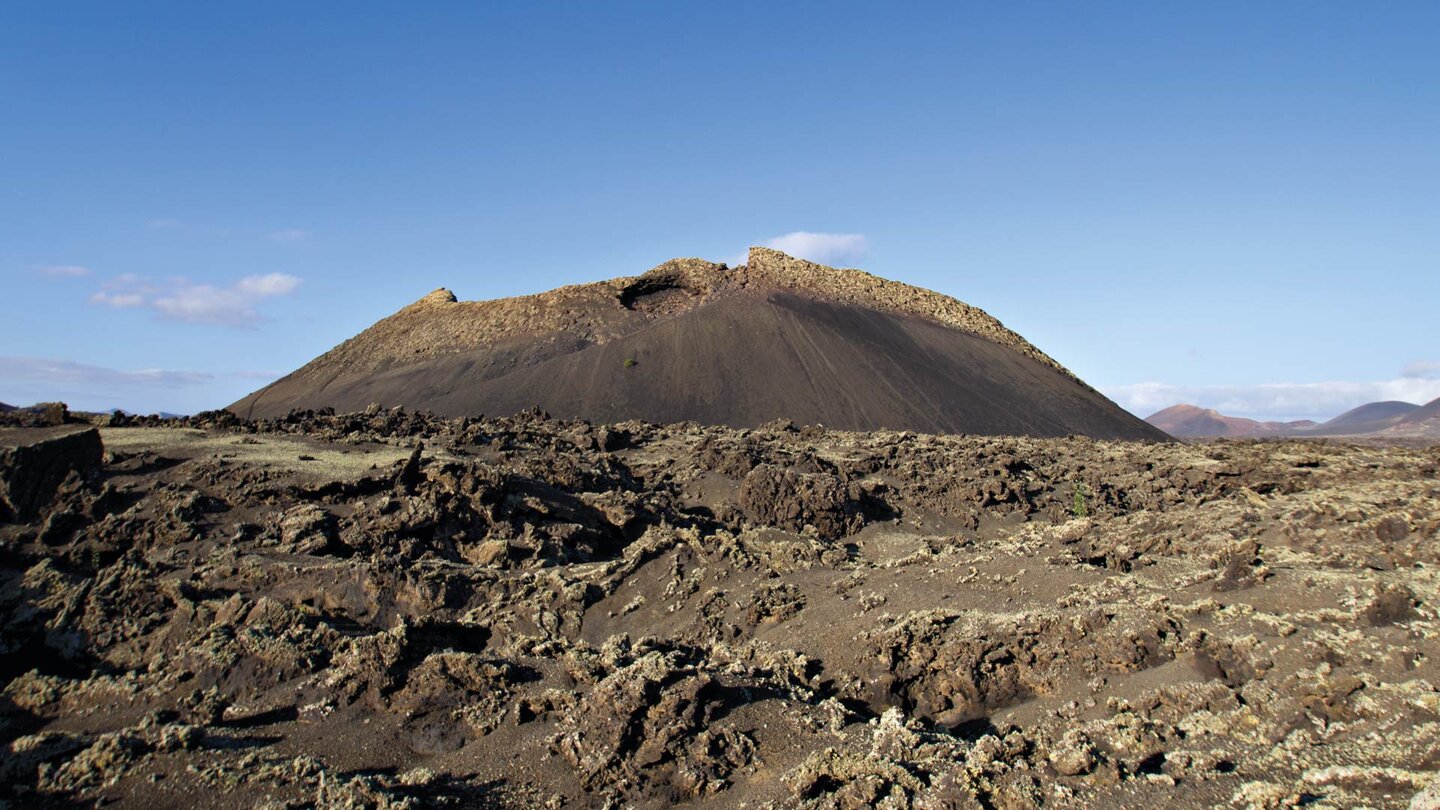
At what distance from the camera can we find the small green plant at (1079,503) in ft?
61.3

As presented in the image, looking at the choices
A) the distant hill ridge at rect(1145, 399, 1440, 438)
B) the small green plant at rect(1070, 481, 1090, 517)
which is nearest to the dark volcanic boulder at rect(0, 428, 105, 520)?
the small green plant at rect(1070, 481, 1090, 517)

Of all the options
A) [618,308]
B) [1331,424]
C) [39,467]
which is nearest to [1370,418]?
Answer: [1331,424]

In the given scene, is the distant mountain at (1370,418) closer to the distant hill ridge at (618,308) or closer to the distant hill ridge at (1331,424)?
the distant hill ridge at (1331,424)

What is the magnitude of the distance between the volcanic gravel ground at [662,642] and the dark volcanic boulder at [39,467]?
0.17ft

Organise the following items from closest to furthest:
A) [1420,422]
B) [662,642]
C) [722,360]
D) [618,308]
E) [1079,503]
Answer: [662,642], [1079,503], [722,360], [618,308], [1420,422]

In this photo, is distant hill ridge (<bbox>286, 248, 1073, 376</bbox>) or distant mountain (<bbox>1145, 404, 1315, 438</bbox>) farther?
distant mountain (<bbox>1145, 404, 1315, 438</bbox>)

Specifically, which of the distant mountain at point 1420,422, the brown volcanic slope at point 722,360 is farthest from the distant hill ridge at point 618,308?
the distant mountain at point 1420,422

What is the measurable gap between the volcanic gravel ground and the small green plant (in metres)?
2.46

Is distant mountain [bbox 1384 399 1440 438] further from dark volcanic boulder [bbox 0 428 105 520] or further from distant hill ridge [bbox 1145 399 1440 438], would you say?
dark volcanic boulder [bbox 0 428 105 520]

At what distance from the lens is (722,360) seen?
1508 inches

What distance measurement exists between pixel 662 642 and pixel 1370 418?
448ft

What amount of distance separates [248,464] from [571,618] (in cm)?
749

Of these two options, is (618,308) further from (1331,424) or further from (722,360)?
(1331,424)

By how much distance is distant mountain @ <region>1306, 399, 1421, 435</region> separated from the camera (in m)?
108
